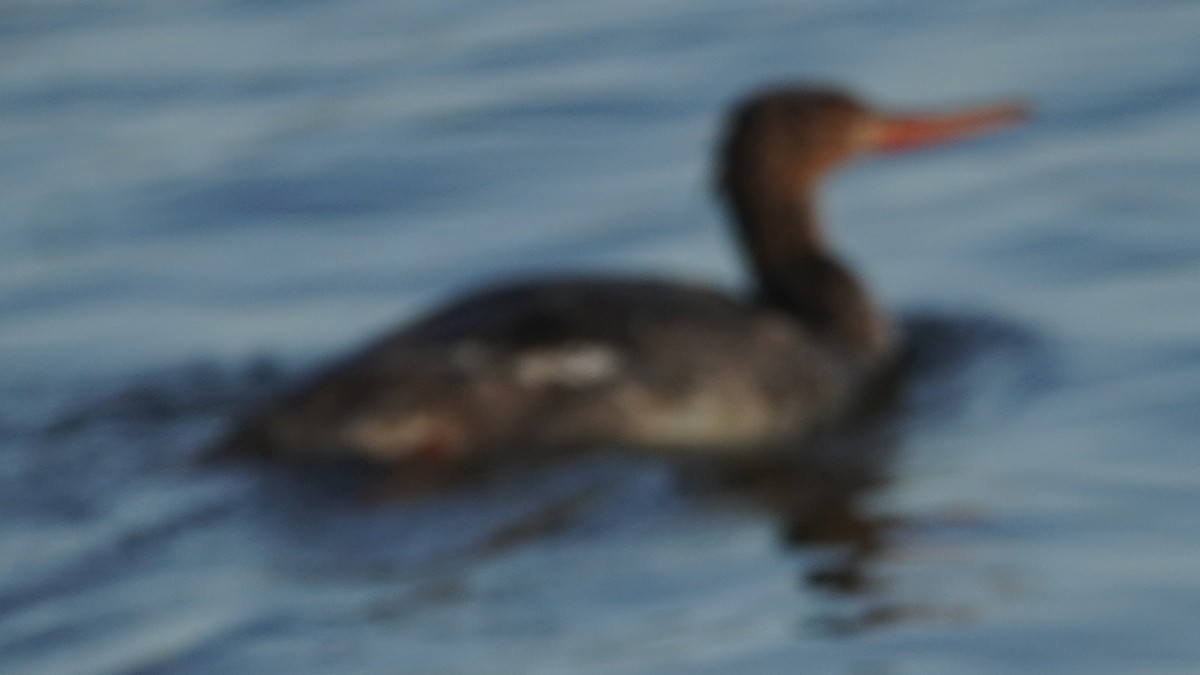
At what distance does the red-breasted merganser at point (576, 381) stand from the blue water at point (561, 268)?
23 centimetres

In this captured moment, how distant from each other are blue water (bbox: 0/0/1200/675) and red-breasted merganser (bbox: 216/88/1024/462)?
8.9 inches

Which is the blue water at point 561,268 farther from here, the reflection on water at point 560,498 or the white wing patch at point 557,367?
the white wing patch at point 557,367

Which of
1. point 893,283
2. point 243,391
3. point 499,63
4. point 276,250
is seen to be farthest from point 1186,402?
point 499,63

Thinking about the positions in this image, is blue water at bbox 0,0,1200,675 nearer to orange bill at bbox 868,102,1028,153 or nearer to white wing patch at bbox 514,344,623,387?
white wing patch at bbox 514,344,623,387

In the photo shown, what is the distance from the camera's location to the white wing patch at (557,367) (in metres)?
10.3

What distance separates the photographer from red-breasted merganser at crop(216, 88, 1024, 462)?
33.3 ft

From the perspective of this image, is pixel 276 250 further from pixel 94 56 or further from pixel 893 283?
pixel 94 56

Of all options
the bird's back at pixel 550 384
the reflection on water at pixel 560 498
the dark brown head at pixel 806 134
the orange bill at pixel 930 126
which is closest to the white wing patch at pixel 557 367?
the bird's back at pixel 550 384


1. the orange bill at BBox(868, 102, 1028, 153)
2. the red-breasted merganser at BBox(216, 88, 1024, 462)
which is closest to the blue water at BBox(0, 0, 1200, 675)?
the red-breasted merganser at BBox(216, 88, 1024, 462)

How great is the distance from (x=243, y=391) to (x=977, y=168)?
11.7 ft

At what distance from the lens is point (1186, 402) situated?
33.8ft

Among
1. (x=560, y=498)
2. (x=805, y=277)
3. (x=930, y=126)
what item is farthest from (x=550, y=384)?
(x=930, y=126)

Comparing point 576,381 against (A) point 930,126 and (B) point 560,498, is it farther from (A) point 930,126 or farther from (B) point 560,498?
(A) point 930,126

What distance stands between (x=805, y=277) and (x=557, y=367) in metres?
1.39
